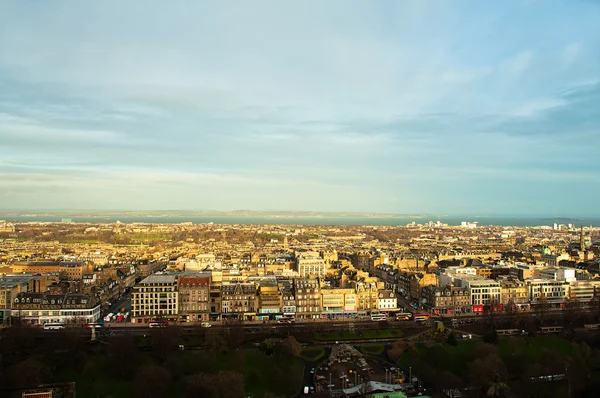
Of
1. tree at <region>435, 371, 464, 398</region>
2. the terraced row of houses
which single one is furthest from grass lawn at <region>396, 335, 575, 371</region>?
the terraced row of houses

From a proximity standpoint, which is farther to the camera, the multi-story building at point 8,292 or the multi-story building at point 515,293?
the multi-story building at point 515,293

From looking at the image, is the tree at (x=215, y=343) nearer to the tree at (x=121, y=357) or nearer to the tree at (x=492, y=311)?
the tree at (x=121, y=357)

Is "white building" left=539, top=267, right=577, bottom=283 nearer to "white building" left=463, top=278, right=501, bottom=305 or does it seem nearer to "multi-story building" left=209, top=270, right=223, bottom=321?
"white building" left=463, top=278, right=501, bottom=305

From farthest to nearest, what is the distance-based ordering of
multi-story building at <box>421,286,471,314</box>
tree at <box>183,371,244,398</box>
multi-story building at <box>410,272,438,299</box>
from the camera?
multi-story building at <box>410,272,438,299</box>, multi-story building at <box>421,286,471,314</box>, tree at <box>183,371,244,398</box>

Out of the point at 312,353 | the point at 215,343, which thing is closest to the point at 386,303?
the point at 312,353

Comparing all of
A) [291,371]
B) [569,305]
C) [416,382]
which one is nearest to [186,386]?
[291,371]

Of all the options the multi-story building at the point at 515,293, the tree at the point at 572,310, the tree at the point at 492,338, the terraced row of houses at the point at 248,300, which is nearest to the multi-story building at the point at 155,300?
the terraced row of houses at the point at 248,300

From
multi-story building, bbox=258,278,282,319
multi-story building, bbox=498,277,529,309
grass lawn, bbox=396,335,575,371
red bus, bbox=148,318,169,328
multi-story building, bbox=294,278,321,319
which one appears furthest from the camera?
multi-story building, bbox=498,277,529,309
